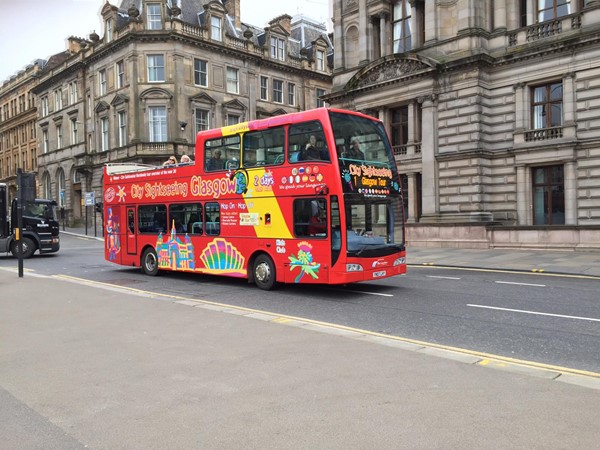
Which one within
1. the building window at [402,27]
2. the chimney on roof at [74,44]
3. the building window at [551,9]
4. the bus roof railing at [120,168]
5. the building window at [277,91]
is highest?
the chimney on roof at [74,44]

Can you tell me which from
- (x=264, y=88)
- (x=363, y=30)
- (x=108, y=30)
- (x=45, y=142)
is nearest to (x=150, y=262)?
(x=363, y=30)

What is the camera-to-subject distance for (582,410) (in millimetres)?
4590

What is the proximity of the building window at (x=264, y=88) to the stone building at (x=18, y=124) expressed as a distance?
100 feet

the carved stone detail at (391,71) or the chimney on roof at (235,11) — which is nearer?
the carved stone detail at (391,71)

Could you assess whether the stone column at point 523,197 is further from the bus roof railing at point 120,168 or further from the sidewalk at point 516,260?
the bus roof railing at point 120,168

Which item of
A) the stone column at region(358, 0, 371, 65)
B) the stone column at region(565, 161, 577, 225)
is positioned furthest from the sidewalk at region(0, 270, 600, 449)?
the stone column at region(358, 0, 371, 65)

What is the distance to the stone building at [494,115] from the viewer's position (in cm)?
2411

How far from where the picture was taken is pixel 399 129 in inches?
1219

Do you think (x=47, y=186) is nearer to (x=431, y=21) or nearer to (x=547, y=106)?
(x=431, y=21)

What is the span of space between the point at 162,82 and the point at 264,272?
35965mm

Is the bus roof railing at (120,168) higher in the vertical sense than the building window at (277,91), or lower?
lower

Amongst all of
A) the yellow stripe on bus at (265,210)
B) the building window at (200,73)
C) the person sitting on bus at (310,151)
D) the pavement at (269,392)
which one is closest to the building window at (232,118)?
the building window at (200,73)

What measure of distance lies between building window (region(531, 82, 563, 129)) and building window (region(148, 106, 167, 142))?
29.8 metres

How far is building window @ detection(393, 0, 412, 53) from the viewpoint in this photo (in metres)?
30.7
